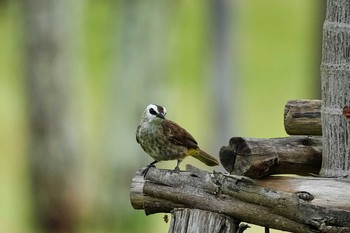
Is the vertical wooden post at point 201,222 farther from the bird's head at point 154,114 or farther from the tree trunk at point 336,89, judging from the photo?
the bird's head at point 154,114

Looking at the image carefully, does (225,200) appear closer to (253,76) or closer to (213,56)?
(213,56)

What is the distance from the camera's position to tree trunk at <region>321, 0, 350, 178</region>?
6.72 meters

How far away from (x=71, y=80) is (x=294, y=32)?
12.8 metres

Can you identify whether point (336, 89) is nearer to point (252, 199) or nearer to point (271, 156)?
point (271, 156)

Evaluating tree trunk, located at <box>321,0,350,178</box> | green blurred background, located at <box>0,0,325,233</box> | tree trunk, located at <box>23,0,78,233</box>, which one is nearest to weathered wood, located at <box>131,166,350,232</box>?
tree trunk, located at <box>321,0,350,178</box>

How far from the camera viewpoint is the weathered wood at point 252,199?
6234mm

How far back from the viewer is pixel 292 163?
6.96m

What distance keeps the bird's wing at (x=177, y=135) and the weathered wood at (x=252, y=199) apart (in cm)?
53

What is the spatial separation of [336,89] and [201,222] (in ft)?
2.86

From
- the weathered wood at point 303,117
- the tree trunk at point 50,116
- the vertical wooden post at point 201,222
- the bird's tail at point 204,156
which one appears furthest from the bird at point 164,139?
the tree trunk at point 50,116

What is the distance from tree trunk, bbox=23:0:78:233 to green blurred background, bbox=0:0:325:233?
0.12 m

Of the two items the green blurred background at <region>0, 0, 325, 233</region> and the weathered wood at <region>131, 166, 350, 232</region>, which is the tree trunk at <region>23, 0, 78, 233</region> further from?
the weathered wood at <region>131, 166, 350, 232</region>

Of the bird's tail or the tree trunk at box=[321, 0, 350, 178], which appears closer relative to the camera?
the tree trunk at box=[321, 0, 350, 178]

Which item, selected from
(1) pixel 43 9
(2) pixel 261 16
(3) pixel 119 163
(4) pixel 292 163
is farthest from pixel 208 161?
(2) pixel 261 16
